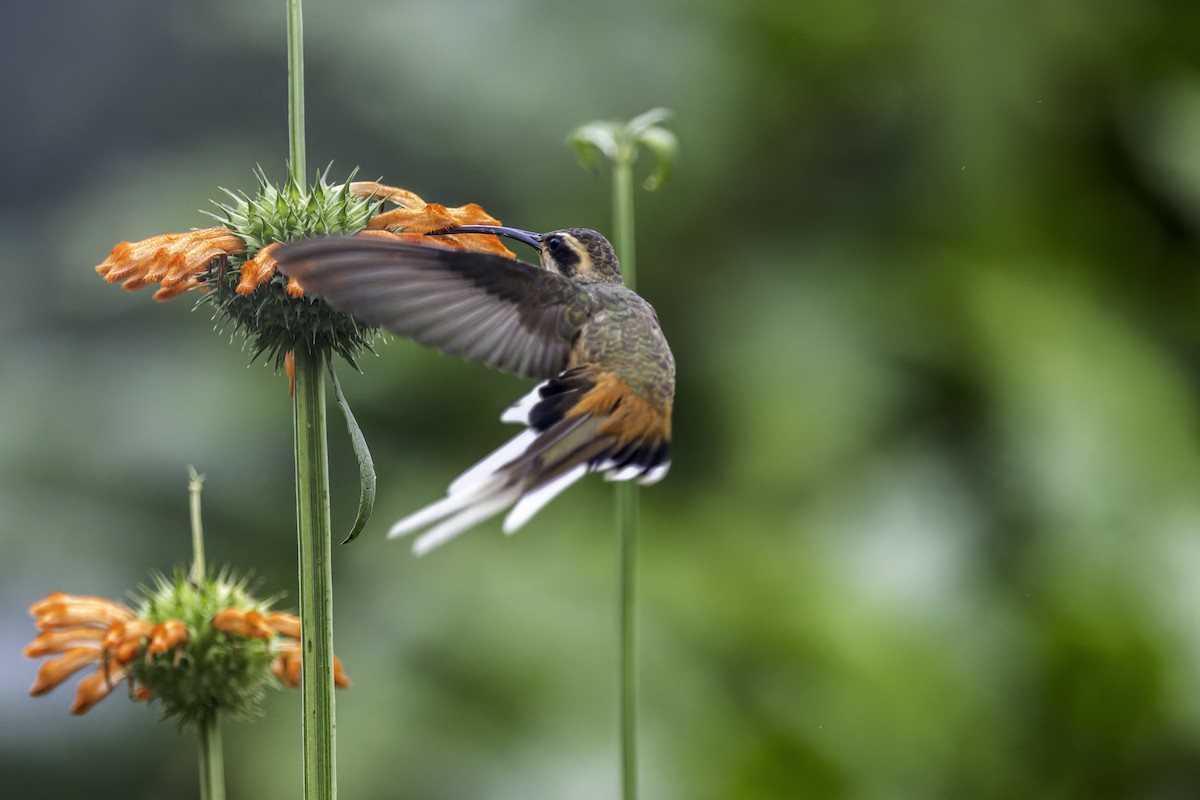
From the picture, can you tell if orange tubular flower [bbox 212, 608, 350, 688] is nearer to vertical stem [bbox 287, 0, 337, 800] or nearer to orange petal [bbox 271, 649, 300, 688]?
orange petal [bbox 271, 649, 300, 688]

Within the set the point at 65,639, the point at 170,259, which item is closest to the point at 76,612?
the point at 65,639

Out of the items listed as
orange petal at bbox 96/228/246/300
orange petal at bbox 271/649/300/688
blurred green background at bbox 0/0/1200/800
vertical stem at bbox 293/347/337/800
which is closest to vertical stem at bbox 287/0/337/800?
vertical stem at bbox 293/347/337/800

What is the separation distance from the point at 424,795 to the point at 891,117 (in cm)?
214

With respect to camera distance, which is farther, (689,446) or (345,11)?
(345,11)

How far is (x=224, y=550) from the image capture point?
2758 millimetres

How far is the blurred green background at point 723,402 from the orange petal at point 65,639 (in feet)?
2.59

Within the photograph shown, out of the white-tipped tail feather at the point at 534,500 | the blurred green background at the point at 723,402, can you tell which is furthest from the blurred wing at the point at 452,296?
the blurred green background at the point at 723,402

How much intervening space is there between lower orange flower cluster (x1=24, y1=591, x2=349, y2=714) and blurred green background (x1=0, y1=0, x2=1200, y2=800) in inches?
31.1

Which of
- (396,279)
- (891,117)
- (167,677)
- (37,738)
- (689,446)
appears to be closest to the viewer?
(396,279)

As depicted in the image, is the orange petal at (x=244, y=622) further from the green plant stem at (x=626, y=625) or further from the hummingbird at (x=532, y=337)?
the green plant stem at (x=626, y=625)

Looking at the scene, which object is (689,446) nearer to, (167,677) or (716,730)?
(716,730)

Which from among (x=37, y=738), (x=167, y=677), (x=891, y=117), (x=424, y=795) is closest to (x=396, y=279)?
(x=167, y=677)

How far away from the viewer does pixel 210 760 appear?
1.02 meters

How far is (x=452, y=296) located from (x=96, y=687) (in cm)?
54
